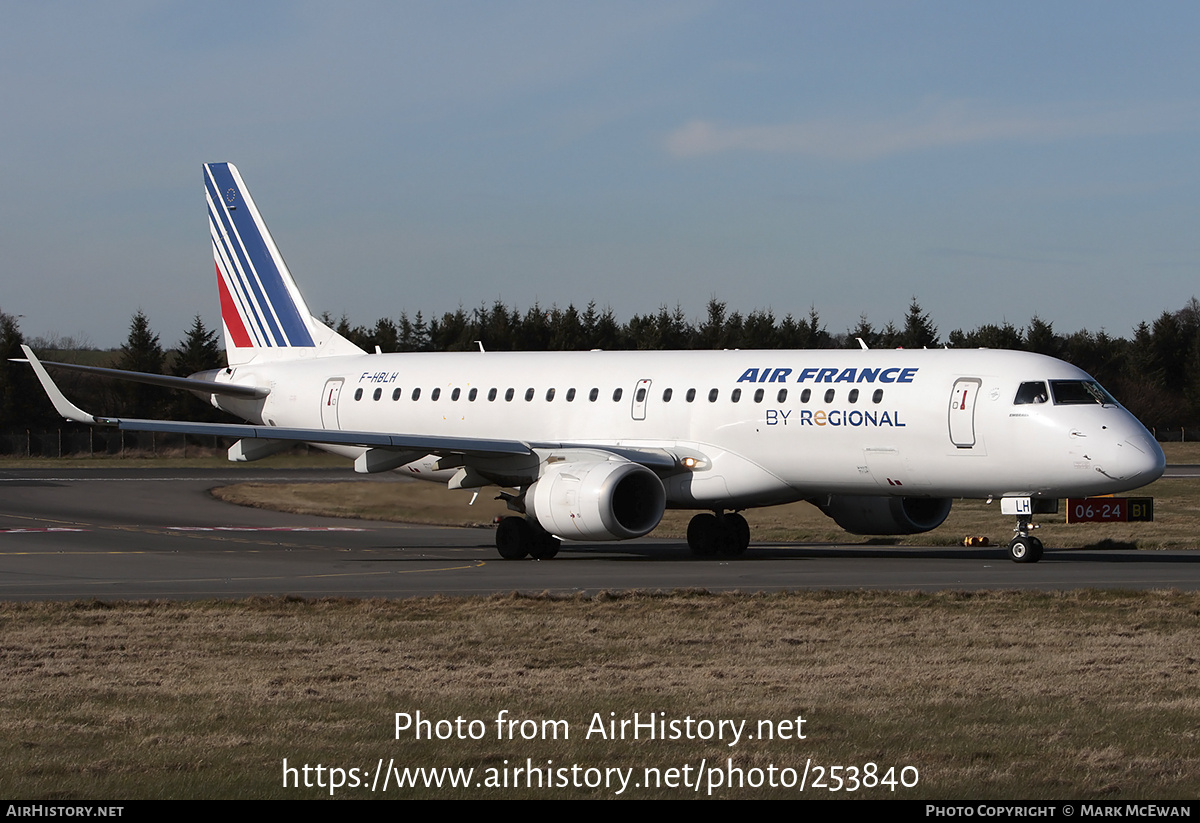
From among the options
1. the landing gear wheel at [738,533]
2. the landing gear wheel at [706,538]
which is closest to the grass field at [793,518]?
the landing gear wheel at [706,538]

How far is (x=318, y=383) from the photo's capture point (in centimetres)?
3328

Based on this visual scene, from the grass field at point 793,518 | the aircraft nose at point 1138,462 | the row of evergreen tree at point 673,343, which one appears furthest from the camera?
the row of evergreen tree at point 673,343

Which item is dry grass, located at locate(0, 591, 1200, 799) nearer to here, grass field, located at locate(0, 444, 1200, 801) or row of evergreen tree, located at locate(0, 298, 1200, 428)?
grass field, located at locate(0, 444, 1200, 801)

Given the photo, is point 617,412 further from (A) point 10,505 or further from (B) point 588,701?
(A) point 10,505

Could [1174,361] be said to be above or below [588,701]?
above

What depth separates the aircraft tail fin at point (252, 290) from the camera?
116 ft

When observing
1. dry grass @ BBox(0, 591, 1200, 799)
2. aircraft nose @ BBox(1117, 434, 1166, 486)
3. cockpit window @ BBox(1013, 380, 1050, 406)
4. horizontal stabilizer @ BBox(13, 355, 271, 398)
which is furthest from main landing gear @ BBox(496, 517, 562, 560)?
aircraft nose @ BBox(1117, 434, 1166, 486)

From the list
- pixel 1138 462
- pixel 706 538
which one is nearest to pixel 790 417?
pixel 706 538

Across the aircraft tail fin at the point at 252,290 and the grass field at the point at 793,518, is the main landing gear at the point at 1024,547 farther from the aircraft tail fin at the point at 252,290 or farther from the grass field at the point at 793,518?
the aircraft tail fin at the point at 252,290

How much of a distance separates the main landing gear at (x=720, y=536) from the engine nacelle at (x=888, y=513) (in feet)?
6.01

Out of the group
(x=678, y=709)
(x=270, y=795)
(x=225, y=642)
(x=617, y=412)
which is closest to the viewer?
(x=270, y=795)

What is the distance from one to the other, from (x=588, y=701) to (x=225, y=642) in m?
4.92

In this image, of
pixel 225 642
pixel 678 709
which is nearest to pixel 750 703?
pixel 678 709

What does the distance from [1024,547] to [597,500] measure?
A: 7.29 m
